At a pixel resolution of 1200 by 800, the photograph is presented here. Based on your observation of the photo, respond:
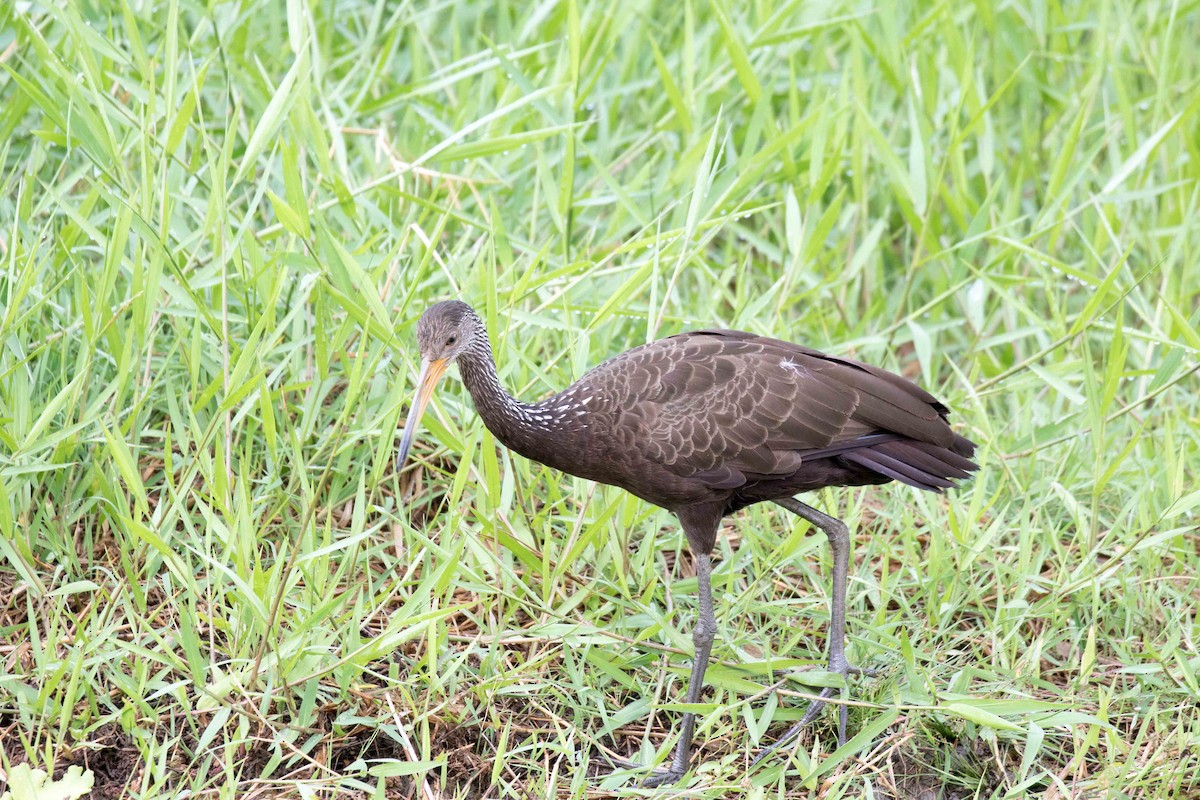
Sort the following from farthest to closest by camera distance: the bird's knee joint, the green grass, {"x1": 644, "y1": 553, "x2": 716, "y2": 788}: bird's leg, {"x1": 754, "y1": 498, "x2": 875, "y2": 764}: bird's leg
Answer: the bird's knee joint
{"x1": 754, "y1": 498, "x2": 875, "y2": 764}: bird's leg
{"x1": 644, "y1": 553, "x2": 716, "y2": 788}: bird's leg
the green grass

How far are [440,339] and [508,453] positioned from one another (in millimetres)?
656

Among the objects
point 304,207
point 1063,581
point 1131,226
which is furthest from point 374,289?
point 1131,226

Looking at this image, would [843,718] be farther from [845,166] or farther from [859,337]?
[845,166]

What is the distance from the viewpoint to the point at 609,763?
Answer: 4438 mm

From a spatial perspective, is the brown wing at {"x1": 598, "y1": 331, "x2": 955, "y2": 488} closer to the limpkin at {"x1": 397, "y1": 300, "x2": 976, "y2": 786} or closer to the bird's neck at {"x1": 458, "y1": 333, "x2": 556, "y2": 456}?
the limpkin at {"x1": 397, "y1": 300, "x2": 976, "y2": 786}

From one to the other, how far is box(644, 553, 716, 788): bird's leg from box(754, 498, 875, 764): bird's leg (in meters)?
0.31

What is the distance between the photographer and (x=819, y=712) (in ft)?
15.0

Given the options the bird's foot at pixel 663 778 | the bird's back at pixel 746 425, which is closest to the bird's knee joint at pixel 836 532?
the bird's back at pixel 746 425

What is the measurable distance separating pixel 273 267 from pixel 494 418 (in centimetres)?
111

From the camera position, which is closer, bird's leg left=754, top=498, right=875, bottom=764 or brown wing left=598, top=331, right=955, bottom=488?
brown wing left=598, top=331, right=955, bottom=488

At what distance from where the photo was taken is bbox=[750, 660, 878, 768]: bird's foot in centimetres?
443

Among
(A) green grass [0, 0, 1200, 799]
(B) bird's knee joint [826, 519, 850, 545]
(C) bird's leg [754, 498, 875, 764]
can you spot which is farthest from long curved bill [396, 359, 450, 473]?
(B) bird's knee joint [826, 519, 850, 545]

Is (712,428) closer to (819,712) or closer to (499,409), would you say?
(499,409)

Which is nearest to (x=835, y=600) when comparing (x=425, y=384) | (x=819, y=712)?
(x=819, y=712)
